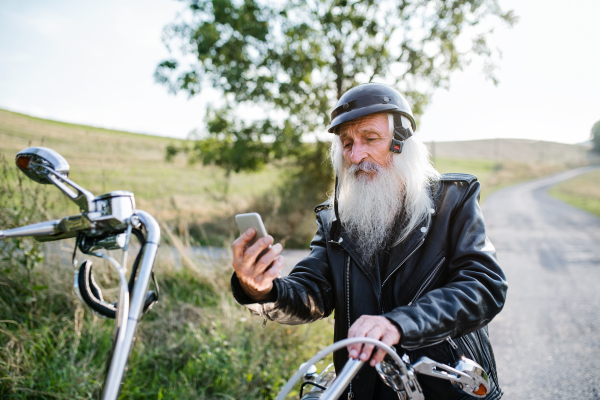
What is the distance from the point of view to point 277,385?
340 centimetres

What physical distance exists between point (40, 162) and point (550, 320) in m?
6.27

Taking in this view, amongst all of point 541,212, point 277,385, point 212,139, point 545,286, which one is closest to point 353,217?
point 277,385

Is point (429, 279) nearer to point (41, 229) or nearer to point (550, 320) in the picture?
point (41, 229)

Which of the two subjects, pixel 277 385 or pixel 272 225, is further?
pixel 272 225

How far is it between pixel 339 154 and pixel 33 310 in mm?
3419

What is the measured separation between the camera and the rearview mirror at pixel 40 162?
3.90ft

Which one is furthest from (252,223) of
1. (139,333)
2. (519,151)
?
(519,151)

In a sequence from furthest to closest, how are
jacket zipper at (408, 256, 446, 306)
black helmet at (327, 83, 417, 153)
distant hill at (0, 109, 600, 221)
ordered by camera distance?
distant hill at (0, 109, 600, 221)
black helmet at (327, 83, 417, 153)
jacket zipper at (408, 256, 446, 306)

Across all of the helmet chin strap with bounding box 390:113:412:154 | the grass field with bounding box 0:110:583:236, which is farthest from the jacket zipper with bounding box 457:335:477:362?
the grass field with bounding box 0:110:583:236

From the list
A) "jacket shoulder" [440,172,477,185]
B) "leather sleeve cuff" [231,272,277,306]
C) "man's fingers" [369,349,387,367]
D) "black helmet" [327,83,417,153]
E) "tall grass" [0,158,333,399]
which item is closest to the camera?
"man's fingers" [369,349,387,367]

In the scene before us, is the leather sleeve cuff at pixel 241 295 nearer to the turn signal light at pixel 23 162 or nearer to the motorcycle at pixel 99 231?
the motorcycle at pixel 99 231

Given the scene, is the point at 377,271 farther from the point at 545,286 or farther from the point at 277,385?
the point at 545,286

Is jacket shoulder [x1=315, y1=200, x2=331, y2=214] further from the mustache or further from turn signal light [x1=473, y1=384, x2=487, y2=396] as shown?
turn signal light [x1=473, y1=384, x2=487, y2=396]

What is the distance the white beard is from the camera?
2225 millimetres
